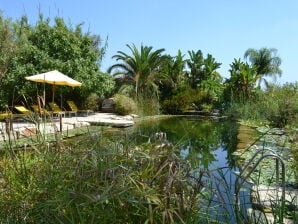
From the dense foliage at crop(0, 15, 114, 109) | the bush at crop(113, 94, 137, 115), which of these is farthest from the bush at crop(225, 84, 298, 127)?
the dense foliage at crop(0, 15, 114, 109)

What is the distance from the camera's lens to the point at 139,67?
2297 cm

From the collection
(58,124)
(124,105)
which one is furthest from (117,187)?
(124,105)

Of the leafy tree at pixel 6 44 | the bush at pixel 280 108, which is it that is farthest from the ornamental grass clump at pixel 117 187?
the leafy tree at pixel 6 44

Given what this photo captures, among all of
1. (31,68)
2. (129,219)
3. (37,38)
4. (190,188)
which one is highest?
(37,38)

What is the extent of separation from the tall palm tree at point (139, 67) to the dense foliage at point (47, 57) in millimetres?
4451

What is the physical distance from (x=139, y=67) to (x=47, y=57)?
850cm

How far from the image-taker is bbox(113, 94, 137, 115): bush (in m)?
18.8

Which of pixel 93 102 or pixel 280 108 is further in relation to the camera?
pixel 93 102

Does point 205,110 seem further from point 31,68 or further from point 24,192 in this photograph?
point 24,192

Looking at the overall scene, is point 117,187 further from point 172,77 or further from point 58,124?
point 172,77

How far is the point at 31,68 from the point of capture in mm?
15039

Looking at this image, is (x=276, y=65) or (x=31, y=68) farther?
(x=276, y=65)

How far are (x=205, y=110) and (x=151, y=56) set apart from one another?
5.41m

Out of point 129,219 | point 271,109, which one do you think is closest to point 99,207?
point 129,219
